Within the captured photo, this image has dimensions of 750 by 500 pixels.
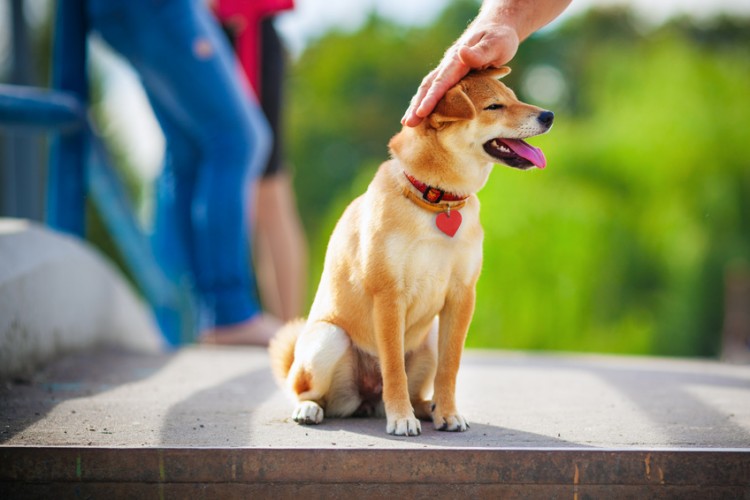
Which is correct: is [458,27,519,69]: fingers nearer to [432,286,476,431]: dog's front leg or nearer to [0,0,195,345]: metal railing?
[432,286,476,431]: dog's front leg

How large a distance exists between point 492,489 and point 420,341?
2.36ft

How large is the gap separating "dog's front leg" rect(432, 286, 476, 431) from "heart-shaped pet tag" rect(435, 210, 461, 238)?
20 cm

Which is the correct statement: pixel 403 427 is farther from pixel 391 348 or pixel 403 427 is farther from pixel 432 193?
pixel 432 193

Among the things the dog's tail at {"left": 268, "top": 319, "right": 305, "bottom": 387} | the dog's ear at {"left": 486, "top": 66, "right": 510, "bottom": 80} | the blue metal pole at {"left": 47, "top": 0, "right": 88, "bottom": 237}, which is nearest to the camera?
the dog's ear at {"left": 486, "top": 66, "right": 510, "bottom": 80}

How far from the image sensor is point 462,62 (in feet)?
8.41

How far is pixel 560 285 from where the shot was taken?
12.8 meters

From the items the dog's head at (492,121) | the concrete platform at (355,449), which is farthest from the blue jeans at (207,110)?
the dog's head at (492,121)

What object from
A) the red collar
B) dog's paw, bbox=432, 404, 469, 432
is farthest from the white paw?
the red collar

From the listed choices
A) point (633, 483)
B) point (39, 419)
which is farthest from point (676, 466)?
point (39, 419)

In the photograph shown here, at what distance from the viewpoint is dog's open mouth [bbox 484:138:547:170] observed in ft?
8.26

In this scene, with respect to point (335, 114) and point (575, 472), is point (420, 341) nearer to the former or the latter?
point (575, 472)

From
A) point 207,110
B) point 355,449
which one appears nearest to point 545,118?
point 355,449

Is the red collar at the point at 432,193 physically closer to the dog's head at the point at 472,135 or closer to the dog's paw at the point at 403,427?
the dog's head at the point at 472,135

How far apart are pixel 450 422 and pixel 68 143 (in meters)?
3.17
